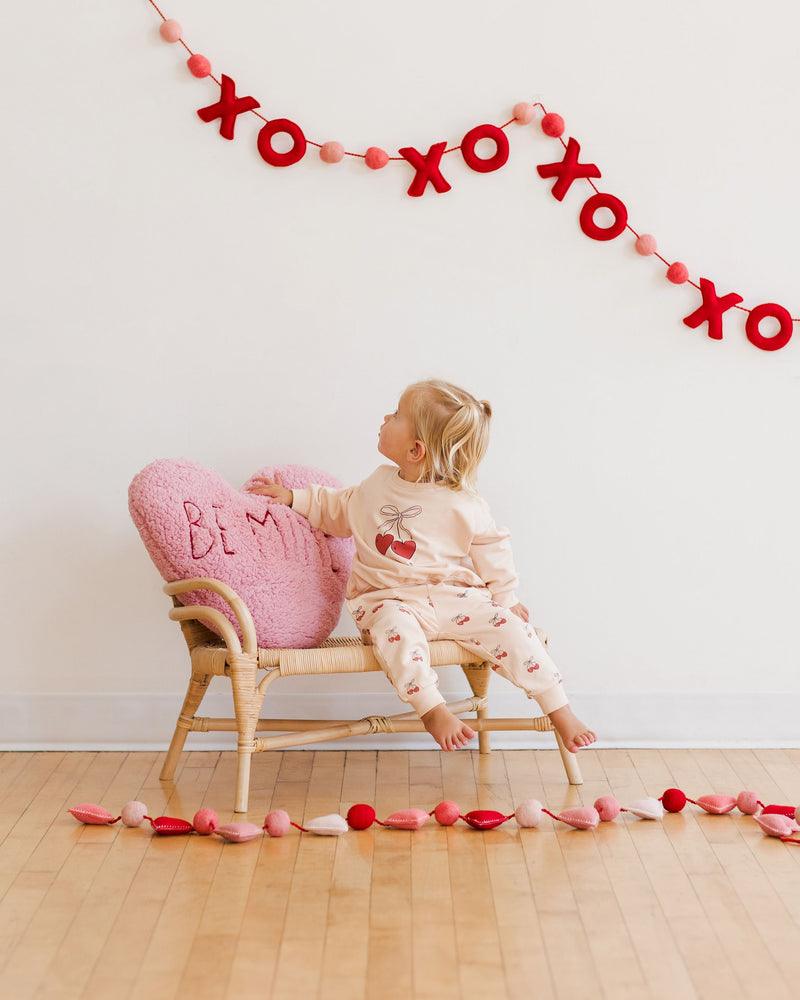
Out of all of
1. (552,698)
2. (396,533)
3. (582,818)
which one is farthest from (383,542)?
(582,818)

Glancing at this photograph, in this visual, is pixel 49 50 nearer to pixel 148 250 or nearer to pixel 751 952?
pixel 148 250

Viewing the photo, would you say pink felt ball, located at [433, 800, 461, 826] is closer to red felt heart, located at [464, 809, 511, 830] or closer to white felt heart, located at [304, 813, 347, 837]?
red felt heart, located at [464, 809, 511, 830]

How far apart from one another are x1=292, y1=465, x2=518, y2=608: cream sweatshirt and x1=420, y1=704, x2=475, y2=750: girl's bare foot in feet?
0.99

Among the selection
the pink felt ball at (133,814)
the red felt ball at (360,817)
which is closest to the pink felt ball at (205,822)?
the pink felt ball at (133,814)

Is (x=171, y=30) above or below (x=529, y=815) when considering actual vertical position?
above

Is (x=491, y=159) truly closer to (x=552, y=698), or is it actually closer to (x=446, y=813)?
(x=552, y=698)

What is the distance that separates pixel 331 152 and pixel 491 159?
1.17 ft

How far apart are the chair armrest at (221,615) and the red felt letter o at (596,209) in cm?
114

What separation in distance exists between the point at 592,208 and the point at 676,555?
823mm

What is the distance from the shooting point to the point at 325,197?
2.53 m

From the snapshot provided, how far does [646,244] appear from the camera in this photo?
8.23ft

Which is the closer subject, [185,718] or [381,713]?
[185,718]

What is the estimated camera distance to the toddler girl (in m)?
2.23

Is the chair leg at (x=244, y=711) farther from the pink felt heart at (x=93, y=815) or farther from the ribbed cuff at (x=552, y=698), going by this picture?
the ribbed cuff at (x=552, y=698)
